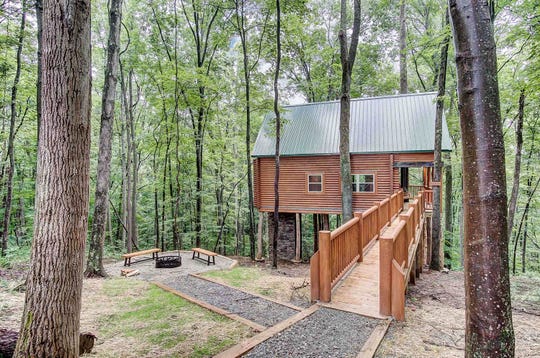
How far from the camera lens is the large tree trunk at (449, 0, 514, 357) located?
1.80 meters

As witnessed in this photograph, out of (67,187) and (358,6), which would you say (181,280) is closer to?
(67,187)

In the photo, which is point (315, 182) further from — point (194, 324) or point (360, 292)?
point (194, 324)

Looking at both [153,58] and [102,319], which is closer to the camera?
[102,319]

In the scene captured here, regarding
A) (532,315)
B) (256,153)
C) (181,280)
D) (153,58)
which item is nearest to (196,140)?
(256,153)

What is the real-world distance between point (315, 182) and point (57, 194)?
42.1ft

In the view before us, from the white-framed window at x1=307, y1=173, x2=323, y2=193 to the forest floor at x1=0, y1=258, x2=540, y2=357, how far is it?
799 cm

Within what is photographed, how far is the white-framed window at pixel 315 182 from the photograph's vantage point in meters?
14.5

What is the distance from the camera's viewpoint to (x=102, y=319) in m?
4.51

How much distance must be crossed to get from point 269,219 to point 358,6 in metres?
11.3

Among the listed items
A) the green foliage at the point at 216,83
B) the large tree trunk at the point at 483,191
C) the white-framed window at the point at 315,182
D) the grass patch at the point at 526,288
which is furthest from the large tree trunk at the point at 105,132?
the grass patch at the point at 526,288

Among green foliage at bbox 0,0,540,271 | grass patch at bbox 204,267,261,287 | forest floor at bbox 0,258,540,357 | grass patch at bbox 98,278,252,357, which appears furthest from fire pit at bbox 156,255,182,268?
grass patch at bbox 98,278,252,357

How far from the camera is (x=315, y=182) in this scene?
14.6 meters

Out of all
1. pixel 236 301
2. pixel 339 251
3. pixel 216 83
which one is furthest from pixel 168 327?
pixel 216 83

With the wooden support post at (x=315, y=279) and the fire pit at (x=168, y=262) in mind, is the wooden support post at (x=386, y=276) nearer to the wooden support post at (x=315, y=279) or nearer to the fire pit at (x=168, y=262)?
the wooden support post at (x=315, y=279)
